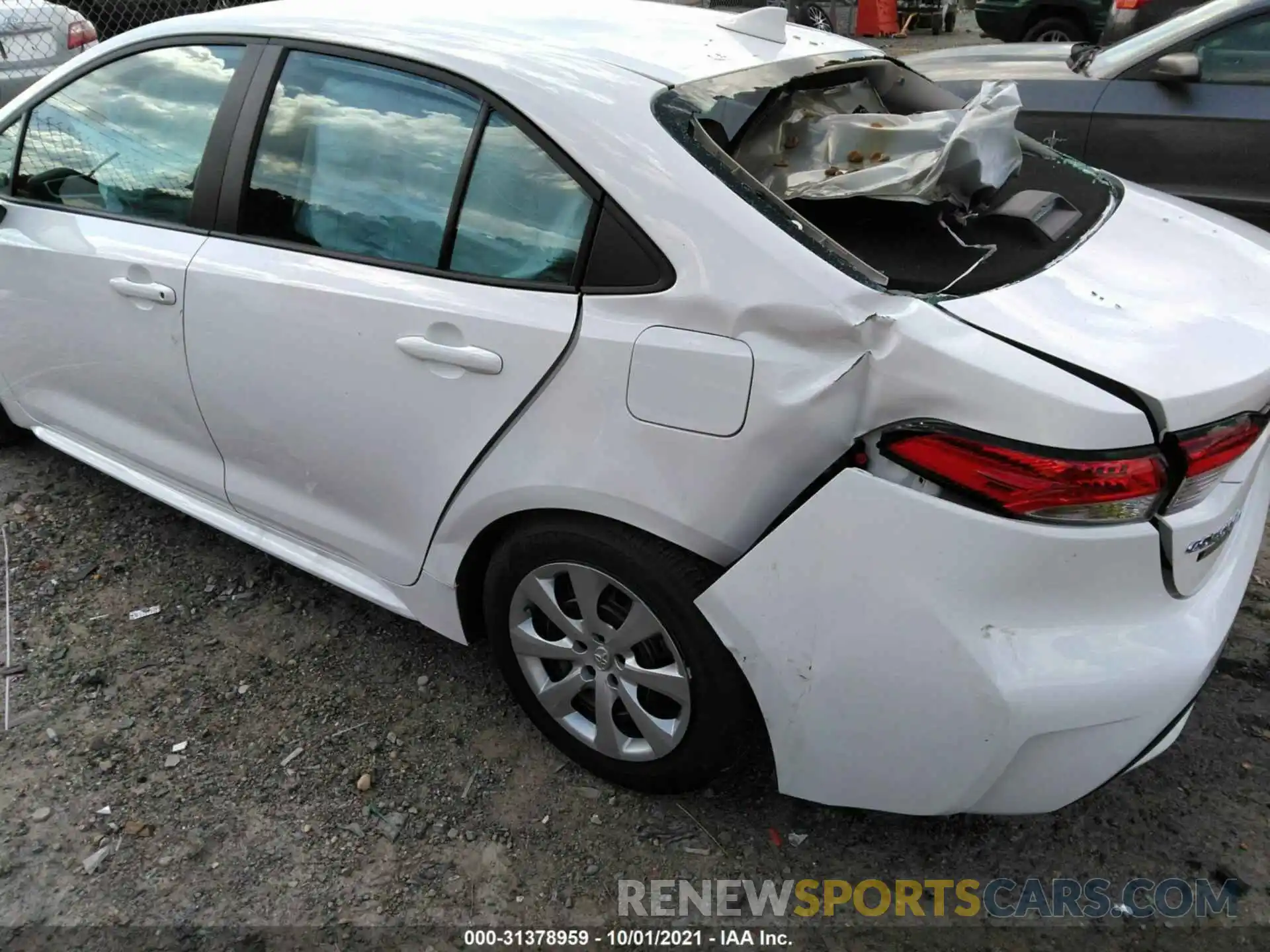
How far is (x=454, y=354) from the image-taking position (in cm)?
202

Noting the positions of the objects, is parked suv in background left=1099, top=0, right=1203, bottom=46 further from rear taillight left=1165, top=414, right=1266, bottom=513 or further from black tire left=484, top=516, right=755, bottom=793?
black tire left=484, top=516, right=755, bottom=793

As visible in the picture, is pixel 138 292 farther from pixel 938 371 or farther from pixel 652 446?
pixel 938 371

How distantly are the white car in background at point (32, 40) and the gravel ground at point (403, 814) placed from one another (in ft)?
20.2

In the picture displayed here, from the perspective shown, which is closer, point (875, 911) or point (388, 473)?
point (875, 911)

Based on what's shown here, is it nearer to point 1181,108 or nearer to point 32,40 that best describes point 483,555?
point 1181,108

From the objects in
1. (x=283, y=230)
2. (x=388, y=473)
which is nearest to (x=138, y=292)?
(x=283, y=230)

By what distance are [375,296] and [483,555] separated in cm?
64

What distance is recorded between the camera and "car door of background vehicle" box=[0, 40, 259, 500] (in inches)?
102

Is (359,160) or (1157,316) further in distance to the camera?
(359,160)

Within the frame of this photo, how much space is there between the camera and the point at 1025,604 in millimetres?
1604

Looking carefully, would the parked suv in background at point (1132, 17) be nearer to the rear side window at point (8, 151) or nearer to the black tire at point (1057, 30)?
the black tire at point (1057, 30)

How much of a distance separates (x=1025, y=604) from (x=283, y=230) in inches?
74.5

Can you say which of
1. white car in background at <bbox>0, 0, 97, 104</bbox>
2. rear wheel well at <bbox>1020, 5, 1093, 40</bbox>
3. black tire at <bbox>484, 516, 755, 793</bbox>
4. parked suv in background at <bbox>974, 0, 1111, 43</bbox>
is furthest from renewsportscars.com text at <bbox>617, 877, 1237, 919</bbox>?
rear wheel well at <bbox>1020, 5, 1093, 40</bbox>

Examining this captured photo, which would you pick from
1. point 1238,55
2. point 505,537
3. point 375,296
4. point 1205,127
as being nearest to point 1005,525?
point 505,537
